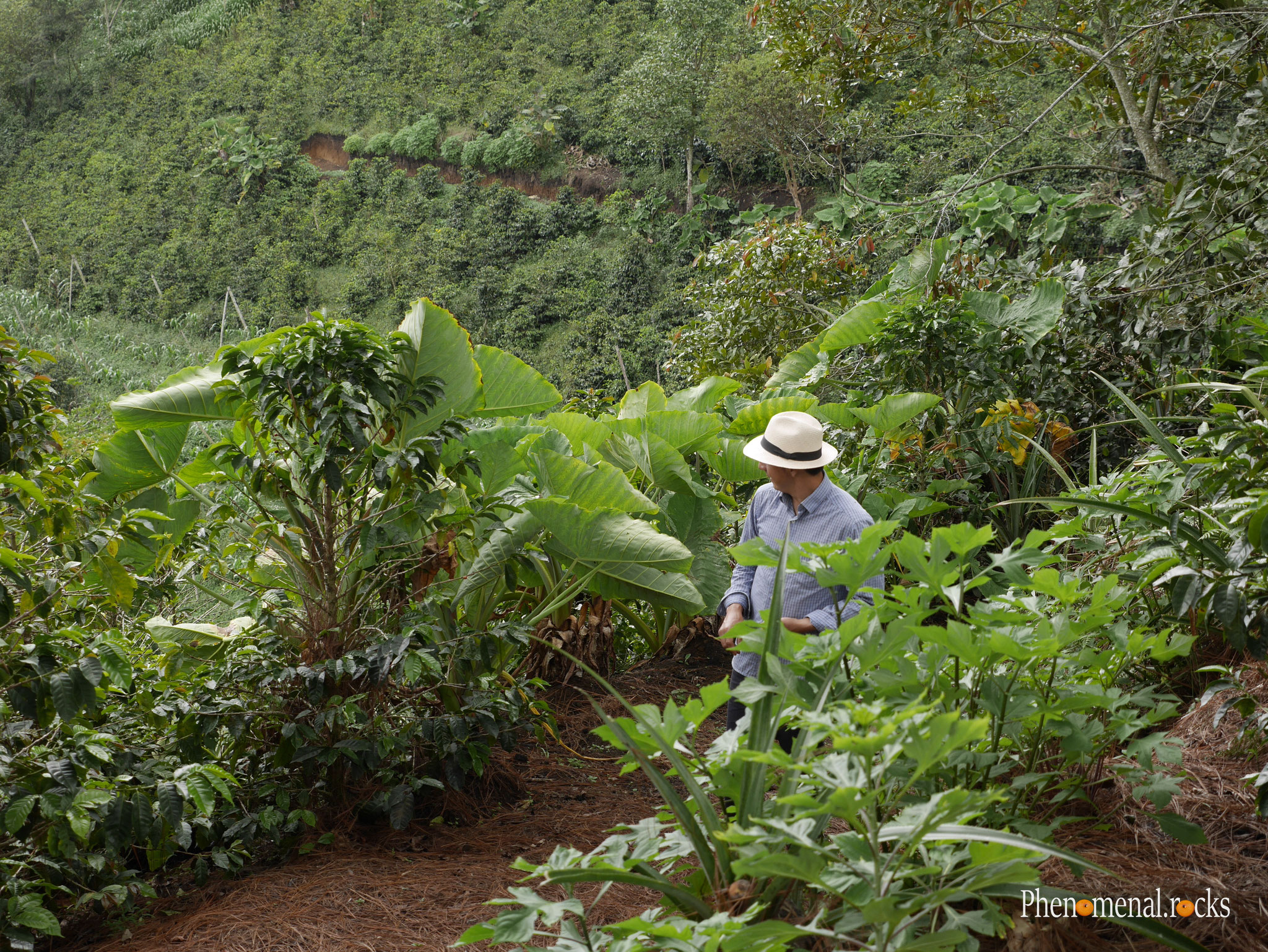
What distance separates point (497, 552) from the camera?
2.76 metres

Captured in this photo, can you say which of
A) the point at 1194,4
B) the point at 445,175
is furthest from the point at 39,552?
the point at 445,175

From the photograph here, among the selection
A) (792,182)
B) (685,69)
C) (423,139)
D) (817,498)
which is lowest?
(792,182)

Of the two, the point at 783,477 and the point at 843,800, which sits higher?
the point at 843,800

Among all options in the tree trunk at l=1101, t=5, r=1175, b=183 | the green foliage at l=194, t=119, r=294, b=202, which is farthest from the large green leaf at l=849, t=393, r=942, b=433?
the green foliage at l=194, t=119, r=294, b=202

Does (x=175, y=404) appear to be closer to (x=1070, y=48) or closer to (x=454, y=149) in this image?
(x=1070, y=48)

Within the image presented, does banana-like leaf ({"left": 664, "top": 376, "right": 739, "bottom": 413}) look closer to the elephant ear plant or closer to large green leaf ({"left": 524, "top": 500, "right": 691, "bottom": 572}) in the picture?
large green leaf ({"left": 524, "top": 500, "right": 691, "bottom": 572})

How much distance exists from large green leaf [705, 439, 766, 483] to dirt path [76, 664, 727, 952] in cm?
148

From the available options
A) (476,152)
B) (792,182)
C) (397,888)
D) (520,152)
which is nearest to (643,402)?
(397,888)

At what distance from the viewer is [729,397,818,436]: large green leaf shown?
373 cm

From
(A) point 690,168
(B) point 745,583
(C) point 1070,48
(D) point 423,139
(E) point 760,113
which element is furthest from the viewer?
(D) point 423,139

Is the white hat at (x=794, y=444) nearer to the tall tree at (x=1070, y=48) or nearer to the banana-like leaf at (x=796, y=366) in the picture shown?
the tall tree at (x=1070, y=48)

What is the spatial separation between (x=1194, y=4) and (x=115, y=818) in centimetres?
484

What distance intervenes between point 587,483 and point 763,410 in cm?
113

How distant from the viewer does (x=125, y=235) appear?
26.1m
